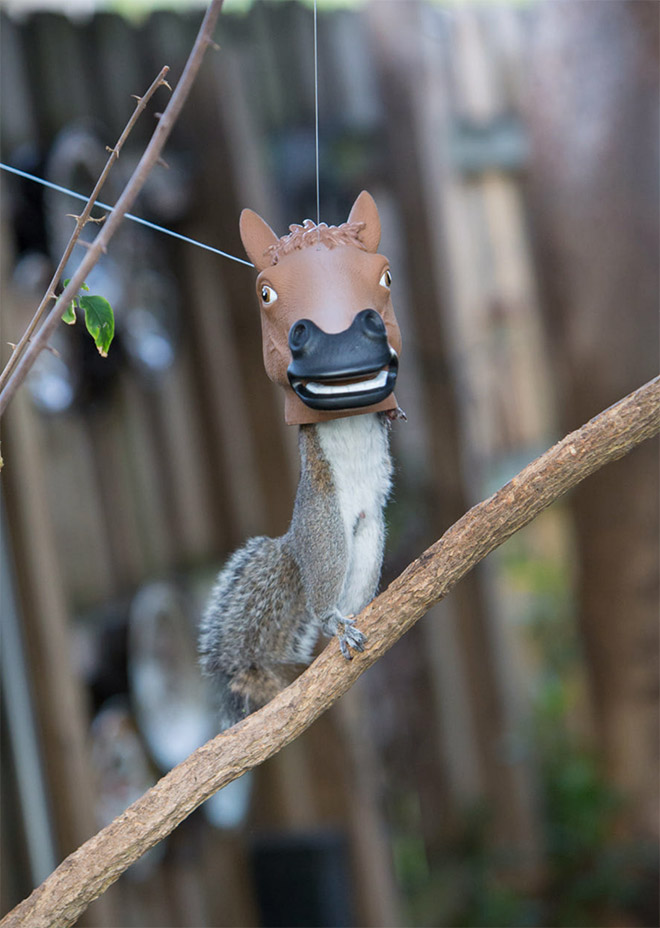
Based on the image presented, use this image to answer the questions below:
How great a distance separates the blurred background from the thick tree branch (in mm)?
101

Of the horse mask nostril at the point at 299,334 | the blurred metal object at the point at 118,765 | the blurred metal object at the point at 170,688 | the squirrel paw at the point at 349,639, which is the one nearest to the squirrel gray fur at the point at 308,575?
the squirrel paw at the point at 349,639

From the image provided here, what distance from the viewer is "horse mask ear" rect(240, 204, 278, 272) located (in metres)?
0.73

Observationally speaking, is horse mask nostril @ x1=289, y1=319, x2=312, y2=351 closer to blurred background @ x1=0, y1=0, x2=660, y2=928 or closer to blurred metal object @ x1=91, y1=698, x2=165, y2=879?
blurred background @ x1=0, y1=0, x2=660, y2=928

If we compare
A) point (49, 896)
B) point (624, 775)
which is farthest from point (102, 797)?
point (624, 775)

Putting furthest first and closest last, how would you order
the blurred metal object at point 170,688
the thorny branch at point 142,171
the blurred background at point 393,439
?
1. the blurred metal object at point 170,688
2. the blurred background at point 393,439
3. the thorny branch at point 142,171

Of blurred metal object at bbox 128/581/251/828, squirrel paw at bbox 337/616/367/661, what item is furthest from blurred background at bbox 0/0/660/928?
squirrel paw at bbox 337/616/367/661

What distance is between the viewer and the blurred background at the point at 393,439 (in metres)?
1.82

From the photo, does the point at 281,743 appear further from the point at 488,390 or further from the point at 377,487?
the point at 488,390

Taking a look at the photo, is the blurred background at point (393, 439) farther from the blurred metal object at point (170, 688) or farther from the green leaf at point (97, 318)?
the green leaf at point (97, 318)

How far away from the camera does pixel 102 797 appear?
183 centimetres

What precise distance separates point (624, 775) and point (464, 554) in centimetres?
246

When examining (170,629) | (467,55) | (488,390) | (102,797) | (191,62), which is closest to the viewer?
(191,62)

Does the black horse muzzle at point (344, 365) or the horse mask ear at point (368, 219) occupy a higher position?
the horse mask ear at point (368, 219)

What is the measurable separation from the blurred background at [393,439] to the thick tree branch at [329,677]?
0.33ft
